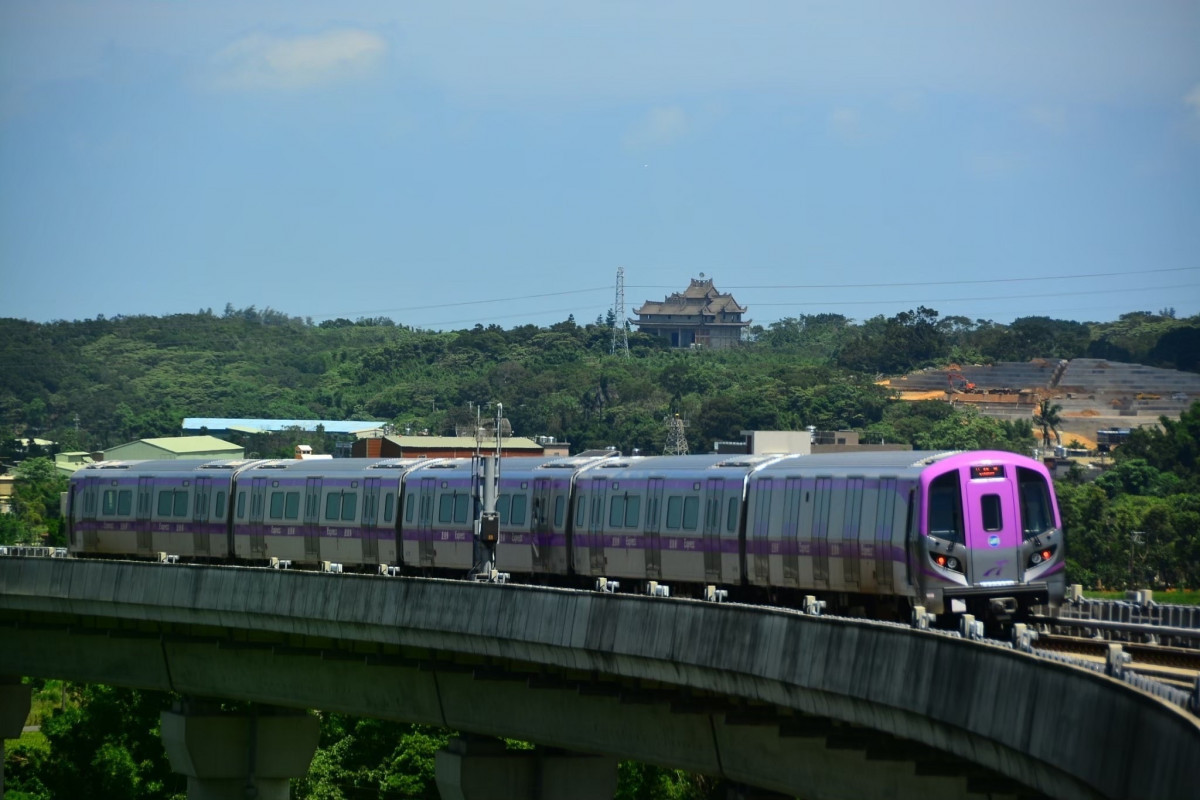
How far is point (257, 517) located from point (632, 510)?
15.5 metres

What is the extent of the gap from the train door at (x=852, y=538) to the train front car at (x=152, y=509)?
24024mm

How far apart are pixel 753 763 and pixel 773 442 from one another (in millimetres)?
41265

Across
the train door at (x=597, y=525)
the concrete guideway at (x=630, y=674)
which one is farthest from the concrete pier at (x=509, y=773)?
the train door at (x=597, y=525)

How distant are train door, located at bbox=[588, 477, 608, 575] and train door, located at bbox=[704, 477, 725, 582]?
3726 mm

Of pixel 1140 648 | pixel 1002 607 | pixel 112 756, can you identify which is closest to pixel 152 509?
→ pixel 112 756

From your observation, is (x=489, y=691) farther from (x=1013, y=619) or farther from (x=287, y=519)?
(x=287, y=519)

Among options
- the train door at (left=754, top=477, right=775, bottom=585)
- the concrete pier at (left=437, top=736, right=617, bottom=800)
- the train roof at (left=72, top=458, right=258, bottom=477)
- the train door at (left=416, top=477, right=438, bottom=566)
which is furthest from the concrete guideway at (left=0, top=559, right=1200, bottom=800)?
the train roof at (left=72, top=458, right=258, bottom=477)

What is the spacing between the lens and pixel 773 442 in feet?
234

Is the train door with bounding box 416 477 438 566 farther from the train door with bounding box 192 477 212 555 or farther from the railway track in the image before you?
the railway track

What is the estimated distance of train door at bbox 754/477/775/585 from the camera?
119ft

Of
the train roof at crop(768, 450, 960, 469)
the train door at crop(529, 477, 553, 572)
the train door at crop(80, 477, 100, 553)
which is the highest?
the train roof at crop(768, 450, 960, 469)

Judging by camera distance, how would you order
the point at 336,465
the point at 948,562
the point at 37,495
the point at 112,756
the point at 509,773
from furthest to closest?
the point at 37,495
the point at 112,756
the point at 336,465
the point at 509,773
the point at 948,562

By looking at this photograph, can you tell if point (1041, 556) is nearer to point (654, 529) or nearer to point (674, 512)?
point (674, 512)

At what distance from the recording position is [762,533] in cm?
3656
